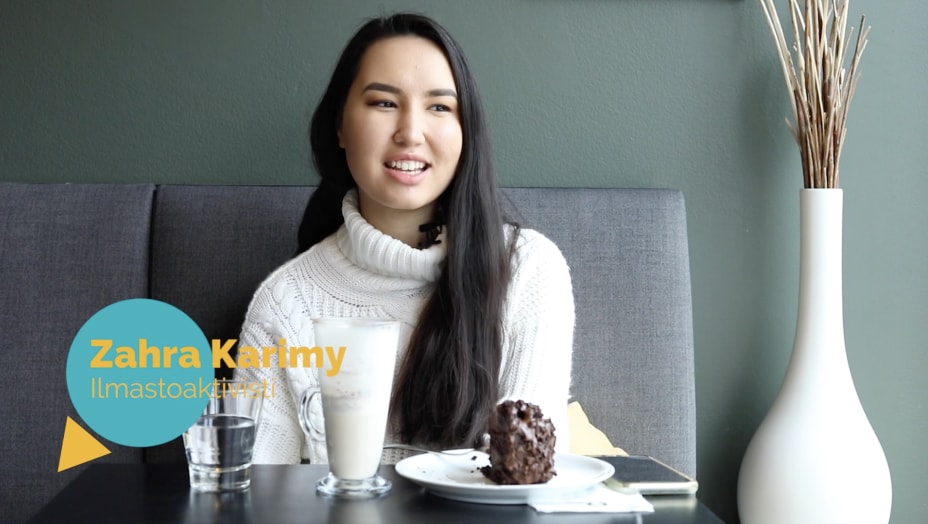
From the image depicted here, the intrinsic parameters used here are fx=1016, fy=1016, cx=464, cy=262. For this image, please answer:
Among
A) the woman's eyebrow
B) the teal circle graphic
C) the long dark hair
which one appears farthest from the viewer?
the woman's eyebrow

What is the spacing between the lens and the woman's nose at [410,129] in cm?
155

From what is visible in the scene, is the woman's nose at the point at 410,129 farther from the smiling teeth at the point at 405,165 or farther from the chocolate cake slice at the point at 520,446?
the chocolate cake slice at the point at 520,446

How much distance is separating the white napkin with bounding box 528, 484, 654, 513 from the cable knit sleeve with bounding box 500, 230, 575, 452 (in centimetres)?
49

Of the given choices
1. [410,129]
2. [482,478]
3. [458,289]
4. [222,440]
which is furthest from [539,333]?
[222,440]

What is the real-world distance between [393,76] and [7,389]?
34.6 inches

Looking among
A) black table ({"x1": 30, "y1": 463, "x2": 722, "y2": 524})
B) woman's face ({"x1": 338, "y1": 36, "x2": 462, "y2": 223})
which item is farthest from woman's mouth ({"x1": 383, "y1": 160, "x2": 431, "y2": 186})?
black table ({"x1": 30, "y1": 463, "x2": 722, "y2": 524})

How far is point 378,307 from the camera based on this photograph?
1590 mm

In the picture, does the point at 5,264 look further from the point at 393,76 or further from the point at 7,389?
the point at 393,76

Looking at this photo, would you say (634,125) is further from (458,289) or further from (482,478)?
(482,478)

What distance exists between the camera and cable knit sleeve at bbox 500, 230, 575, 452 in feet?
4.86

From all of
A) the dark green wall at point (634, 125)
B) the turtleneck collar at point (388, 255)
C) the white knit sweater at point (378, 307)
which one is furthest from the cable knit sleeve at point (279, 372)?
the dark green wall at point (634, 125)

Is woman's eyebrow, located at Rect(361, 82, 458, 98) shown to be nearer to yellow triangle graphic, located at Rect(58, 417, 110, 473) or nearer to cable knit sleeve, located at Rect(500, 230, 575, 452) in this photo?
→ cable knit sleeve, located at Rect(500, 230, 575, 452)

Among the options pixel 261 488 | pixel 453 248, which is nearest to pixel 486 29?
pixel 453 248

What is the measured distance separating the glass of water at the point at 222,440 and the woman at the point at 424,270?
1.83ft
